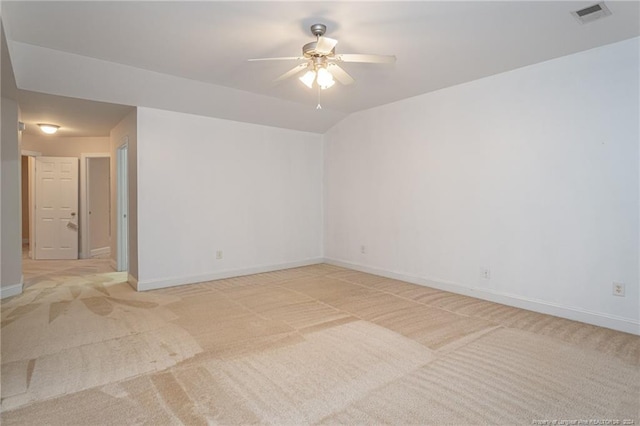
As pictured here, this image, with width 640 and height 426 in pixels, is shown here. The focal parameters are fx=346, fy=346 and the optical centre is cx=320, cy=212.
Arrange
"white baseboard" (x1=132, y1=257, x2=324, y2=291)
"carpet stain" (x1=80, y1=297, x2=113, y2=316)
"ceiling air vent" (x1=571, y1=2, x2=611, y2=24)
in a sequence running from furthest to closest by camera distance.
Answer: "white baseboard" (x1=132, y1=257, x2=324, y2=291)
"carpet stain" (x1=80, y1=297, x2=113, y2=316)
"ceiling air vent" (x1=571, y1=2, x2=611, y2=24)

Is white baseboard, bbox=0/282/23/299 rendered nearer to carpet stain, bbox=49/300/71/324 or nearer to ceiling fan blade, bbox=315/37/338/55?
carpet stain, bbox=49/300/71/324

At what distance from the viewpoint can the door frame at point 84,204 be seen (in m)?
6.98

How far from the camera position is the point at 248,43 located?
3152mm

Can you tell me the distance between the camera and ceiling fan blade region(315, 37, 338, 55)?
261cm

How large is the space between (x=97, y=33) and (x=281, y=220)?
3.67m

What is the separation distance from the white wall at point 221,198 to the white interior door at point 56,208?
11.6 ft

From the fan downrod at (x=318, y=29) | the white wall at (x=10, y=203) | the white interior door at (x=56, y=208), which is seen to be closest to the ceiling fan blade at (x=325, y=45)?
the fan downrod at (x=318, y=29)

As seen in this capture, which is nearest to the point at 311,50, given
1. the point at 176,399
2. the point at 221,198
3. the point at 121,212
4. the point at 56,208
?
the point at 176,399

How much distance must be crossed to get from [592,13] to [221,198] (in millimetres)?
4636

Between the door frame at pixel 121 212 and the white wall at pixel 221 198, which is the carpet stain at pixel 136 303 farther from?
the door frame at pixel 121 212

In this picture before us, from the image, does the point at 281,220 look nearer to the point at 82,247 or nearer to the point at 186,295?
the point at 186,295

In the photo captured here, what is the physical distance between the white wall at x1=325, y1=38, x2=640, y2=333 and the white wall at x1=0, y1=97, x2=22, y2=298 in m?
4.75

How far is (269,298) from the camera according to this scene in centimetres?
423

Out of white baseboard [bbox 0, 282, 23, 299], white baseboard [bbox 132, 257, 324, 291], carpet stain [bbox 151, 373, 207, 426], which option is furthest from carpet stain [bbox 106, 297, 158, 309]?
carpet stain [bbox 151, 373, 207, 426]
